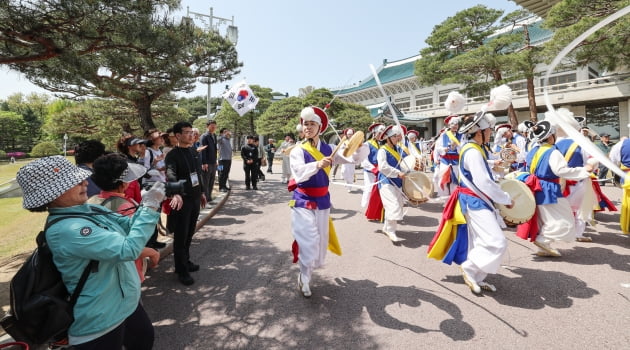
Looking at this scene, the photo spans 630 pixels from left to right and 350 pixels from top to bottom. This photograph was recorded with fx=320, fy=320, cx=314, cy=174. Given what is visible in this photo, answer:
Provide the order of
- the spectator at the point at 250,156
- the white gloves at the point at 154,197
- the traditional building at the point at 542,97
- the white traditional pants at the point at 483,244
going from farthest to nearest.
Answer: the traditional building at the point at 542,97 < the spectator at the point at 250,156 < the white traditional pants at the point at 483,244 < the white gloves at the point at 154,197

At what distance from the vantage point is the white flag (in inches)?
403

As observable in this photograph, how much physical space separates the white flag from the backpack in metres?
9.08

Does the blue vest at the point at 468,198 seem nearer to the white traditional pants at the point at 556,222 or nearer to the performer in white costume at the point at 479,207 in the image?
the performer in white costume at the point at 479,207

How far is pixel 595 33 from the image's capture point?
10.6 meters

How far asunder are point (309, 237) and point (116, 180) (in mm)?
1762

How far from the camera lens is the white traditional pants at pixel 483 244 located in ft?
10.1

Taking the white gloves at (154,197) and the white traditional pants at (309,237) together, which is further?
the white traditional pants at (309,237)

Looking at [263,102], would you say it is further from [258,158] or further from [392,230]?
[392,230]

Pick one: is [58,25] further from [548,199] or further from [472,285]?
[548,199]

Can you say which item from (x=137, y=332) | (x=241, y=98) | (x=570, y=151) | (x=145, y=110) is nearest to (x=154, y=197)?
(x=137, y=332)

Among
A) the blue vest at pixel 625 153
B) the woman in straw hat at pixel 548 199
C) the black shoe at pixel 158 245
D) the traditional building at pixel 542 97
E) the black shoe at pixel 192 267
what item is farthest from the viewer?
the traditional building at pixel 542 97

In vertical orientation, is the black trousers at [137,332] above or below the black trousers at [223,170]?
below

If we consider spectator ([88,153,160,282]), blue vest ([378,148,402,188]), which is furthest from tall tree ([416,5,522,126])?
spectator ([88,153,160,282])

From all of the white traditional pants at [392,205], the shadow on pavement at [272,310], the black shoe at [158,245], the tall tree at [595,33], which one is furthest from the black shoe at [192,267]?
the tall tree at [595,33]
